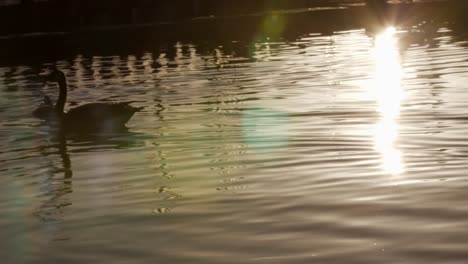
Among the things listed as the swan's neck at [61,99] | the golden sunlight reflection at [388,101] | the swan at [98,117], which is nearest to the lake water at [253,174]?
the golden sunlight reflection at [388,101]

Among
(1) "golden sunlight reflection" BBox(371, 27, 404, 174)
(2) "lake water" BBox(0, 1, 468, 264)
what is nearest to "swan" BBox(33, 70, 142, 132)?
(2) "lake water" BBox(0, 1, 468, 264)

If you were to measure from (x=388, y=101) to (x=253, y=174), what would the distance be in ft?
25.3

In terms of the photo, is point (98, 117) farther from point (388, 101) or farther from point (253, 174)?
point (253, 174)

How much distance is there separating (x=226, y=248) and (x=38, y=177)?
549 centimetres

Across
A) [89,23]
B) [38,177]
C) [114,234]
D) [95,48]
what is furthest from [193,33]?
[114,234]

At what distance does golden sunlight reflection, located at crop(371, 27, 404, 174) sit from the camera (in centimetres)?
1348

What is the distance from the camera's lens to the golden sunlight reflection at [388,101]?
13.5 m

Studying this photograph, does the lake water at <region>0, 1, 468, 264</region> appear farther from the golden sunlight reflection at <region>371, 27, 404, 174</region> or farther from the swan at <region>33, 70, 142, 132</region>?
the swan at <region>33, 70, 142, 132</region>

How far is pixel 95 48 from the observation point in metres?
51.3

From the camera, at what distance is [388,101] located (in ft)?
65.8

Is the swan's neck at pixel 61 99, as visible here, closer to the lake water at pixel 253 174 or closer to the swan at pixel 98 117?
the lake water at pixel 253 174

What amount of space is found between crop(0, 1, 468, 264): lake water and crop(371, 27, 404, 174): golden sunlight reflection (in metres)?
0.05

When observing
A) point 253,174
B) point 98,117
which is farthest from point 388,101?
point 253,174

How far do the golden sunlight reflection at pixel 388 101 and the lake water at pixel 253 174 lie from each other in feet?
0.16
